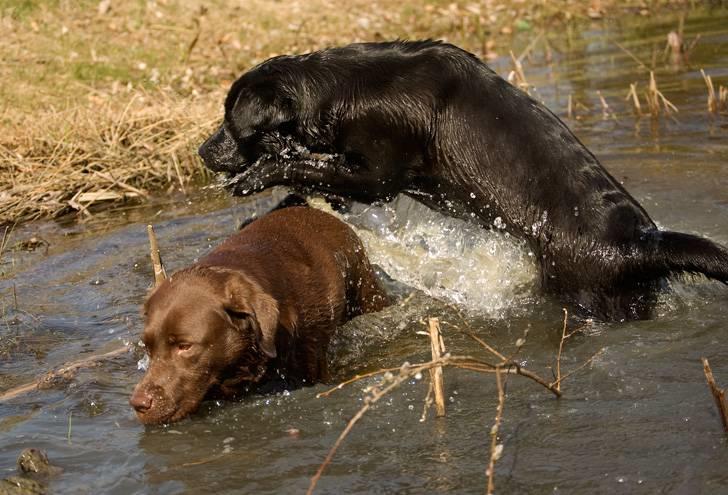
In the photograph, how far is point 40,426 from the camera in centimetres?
488

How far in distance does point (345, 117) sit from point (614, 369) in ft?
7.02

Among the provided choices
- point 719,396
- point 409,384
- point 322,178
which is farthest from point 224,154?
point 719,396

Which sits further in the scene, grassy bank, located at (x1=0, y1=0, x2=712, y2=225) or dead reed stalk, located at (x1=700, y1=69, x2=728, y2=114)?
dead reed stalk, located at (x1=700, y1=69, x2=728, y2=114)

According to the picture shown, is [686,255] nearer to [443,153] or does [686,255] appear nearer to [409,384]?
[443,153]

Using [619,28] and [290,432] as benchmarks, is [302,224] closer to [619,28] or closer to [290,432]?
[290,432]

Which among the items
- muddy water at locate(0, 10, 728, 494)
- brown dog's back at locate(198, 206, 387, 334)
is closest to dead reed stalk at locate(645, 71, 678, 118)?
muddy water at locate(0, 10, 728, 494)

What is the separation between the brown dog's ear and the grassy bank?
468 cm

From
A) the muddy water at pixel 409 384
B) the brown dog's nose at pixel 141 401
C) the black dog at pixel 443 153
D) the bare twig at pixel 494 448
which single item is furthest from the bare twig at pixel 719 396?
the brown dog's nose at pixel 141 401

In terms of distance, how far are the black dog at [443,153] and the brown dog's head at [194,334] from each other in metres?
1.47

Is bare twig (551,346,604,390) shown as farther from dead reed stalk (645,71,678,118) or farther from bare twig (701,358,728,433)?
dead reed stalk (645,71,678,118)

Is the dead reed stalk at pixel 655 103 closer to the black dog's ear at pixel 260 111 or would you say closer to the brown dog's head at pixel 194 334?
the black dog's ear at pixel 260 111

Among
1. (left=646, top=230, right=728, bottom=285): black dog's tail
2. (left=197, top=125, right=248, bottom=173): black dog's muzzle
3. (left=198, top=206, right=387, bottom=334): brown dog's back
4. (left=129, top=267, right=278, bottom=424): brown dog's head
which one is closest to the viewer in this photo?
(left=129, top=267, right=278, bottom=424): brown dog's head

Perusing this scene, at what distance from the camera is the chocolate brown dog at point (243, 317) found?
4660mm

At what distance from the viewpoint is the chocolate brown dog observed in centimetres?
466
